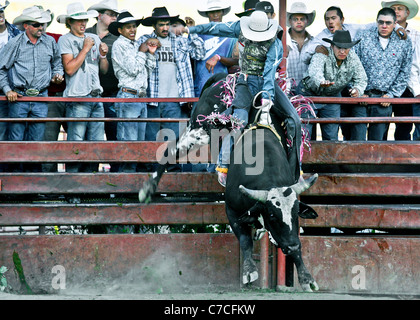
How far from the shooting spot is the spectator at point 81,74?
7.37 metres

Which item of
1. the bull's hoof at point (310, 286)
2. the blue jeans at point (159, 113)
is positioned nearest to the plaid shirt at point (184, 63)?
the blue jeans at point (159, 113)

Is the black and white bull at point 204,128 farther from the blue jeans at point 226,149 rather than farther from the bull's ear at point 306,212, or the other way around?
the bull's ear at point 306,212

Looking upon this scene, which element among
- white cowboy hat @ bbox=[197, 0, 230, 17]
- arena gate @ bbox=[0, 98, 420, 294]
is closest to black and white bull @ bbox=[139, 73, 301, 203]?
arena gate @ bbox=[0, 98, 420, 294]

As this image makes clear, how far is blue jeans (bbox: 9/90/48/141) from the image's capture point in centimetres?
716

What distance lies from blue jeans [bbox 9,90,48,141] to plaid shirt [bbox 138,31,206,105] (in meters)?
1.34

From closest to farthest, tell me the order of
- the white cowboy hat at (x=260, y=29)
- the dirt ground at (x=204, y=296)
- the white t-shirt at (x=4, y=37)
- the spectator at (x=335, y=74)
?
the white cowboy hat at (x=260, y=29)
the dirt ground at (x=204, y=296)
the spectator at (x=335, y=74)
the white t-shirt at (x=4, y=37)

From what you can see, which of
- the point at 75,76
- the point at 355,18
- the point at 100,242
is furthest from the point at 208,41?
the point at 355,18

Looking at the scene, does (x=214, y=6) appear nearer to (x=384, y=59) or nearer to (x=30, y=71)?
(x=384, y=59)

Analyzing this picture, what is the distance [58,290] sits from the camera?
6.91 metres

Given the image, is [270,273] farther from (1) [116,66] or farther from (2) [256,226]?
(1) [116,66]

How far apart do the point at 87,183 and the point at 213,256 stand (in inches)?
64.1

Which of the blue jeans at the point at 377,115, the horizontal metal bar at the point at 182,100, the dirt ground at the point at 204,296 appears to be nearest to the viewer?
the dirt ground at the point at 204,296

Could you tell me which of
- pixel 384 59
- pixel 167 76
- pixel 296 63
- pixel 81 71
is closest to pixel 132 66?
pixel 167 76

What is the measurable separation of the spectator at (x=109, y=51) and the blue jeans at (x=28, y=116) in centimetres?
94
